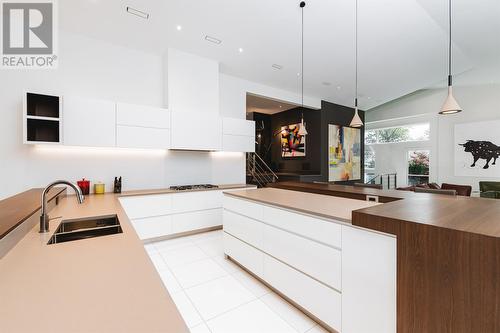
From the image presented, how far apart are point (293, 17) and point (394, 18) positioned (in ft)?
5.50

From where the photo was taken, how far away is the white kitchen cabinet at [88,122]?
9.71ft

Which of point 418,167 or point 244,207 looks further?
point 418,167

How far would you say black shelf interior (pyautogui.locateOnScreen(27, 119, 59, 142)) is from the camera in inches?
114

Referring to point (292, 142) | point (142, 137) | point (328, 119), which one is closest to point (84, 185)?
point (142, 137)

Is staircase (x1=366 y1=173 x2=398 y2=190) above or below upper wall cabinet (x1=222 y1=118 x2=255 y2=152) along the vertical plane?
below

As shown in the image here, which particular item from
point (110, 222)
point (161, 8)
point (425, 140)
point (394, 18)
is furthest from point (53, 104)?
point (425, 140)

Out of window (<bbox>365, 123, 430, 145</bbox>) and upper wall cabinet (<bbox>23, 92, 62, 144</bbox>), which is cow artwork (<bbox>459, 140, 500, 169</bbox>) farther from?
upper wall cabinet (<bbox>23, 92, 62, 144</bbox>)

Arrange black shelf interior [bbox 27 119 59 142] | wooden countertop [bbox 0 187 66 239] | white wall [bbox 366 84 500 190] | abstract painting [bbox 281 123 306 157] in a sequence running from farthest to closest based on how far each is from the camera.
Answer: abstract painting [bbox 281 123 306 157] → white wall [bbox 366 84 500 190] → black shelf interior [bbox 27 119 59 142] → wooden countertop [bbox 0 187 66 239]

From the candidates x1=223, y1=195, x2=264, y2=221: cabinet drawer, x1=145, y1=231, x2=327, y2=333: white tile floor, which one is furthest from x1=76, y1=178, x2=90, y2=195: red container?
x1=223, y1=195, x2=264, y2=221: cabinet drawer

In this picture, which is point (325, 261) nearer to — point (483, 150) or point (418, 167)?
point (483, 150)

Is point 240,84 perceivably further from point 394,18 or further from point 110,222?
point 110,222

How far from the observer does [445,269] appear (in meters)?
1.08

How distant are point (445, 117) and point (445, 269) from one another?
8741mm

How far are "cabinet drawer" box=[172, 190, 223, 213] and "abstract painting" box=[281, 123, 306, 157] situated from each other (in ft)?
13.5
